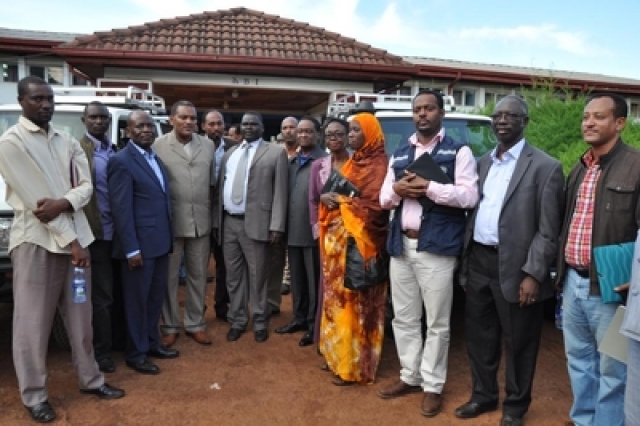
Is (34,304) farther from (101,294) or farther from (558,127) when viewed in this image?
(558,127)

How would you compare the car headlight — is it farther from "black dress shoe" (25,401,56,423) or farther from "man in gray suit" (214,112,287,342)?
"man in gray suit" (214,112,287,342)

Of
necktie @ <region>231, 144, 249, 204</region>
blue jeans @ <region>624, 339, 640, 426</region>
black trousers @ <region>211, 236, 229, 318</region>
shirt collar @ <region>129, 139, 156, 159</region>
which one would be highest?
shirt collar @ <region>129, 139, 156, 159</region>

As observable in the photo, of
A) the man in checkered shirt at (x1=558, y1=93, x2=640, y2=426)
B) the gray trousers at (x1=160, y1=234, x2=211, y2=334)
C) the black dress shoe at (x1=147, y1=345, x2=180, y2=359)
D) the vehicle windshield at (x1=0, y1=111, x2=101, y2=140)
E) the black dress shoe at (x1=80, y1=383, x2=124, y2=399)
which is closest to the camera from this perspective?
the man in checkered shirt at (x1=558, y1=93, x2=640, y2=426)

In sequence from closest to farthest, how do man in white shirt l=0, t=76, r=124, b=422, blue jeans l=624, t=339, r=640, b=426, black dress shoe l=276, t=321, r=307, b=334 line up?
blue jeans l=624, t=339, r=640, b=426, man in white shirt l=0, t=76, r=124, b=422, black dress shoe l=276, t=321, r=307, b=334

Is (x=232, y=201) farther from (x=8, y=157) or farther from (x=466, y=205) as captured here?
(x=466, y=205)

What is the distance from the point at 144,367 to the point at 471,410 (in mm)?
2510

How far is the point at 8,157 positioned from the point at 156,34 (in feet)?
25.5

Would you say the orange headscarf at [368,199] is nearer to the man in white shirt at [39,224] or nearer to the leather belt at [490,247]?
the leather belt at [490,247]

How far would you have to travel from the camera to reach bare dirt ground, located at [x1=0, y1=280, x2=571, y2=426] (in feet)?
11.5

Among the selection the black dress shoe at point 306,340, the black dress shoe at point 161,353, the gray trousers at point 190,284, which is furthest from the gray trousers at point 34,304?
the black dress shoe at point 306,340

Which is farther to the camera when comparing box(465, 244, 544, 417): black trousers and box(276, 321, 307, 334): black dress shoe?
box(276, 321, 307, 334): black dress shoe

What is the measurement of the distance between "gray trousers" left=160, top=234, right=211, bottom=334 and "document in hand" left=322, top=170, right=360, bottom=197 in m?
1.46

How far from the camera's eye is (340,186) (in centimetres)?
398

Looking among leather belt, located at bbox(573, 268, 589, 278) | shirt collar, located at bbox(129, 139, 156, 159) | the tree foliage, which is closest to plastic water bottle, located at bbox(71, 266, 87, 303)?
shirt collar, located at bbox(129, 139, 156, 159)
